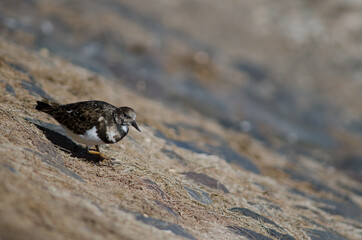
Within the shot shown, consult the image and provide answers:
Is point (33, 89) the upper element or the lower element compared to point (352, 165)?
lower

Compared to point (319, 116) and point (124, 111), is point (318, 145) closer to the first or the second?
point (319, 116)

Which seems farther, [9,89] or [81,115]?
[9,89]

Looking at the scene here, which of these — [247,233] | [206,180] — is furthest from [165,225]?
[206,180]

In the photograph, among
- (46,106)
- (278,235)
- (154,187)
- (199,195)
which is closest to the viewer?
(154,187)

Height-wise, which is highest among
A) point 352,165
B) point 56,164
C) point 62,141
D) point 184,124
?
point 352,165

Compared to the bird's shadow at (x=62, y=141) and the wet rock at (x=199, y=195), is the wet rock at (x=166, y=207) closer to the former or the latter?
the wet rock at (x=199, y=195)

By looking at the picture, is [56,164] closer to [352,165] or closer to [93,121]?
[93,121]

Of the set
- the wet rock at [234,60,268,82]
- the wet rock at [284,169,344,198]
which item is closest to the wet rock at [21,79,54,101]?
the wet rock at [284,169,344,198]

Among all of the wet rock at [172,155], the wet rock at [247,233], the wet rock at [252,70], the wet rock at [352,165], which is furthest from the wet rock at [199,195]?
the wet rock at [252,70]
